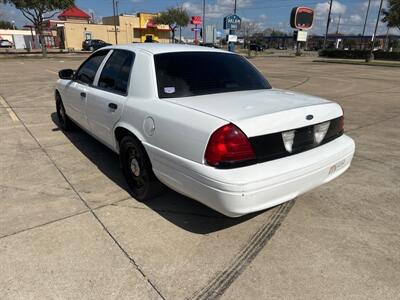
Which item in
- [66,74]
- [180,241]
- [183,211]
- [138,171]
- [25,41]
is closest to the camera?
[180,241]

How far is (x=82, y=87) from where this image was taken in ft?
15.6

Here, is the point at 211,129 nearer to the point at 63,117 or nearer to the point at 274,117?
the point at 274,117

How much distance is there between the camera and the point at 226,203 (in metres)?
2.62

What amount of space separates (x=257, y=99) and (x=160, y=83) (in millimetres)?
940

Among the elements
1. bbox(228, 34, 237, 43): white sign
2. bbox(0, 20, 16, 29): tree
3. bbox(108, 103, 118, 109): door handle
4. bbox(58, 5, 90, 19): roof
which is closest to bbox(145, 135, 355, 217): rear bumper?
bbox(108, 103, 118, 109): door handle

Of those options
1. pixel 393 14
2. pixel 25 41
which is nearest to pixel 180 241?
pixel 393 14

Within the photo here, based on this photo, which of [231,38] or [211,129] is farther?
[231,38]

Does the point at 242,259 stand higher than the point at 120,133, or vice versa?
the point at 120,133

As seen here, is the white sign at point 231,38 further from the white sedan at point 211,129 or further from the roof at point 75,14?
the roof at point 75,14

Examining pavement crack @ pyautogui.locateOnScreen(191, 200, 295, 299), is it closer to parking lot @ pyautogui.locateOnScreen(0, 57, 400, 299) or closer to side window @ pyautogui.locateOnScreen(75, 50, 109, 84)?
parking lot @ pyautogui.locateOnScreen(0, 57, 400, 299)

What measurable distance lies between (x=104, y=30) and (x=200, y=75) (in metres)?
61.7

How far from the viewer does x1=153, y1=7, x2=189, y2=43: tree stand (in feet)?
204

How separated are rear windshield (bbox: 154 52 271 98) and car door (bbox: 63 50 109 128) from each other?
132 cm

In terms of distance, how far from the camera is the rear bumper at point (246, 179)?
2590mm
